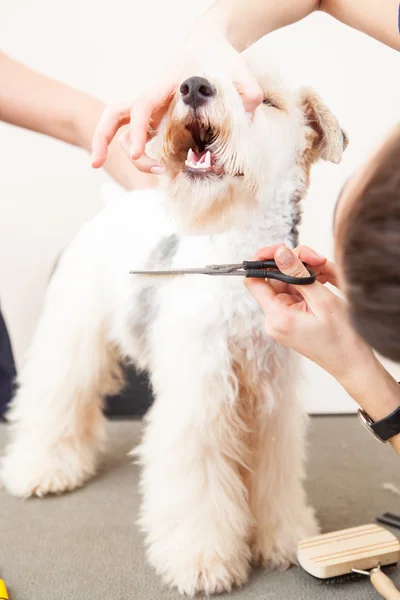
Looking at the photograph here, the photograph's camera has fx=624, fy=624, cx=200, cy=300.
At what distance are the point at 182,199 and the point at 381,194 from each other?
0.36 m

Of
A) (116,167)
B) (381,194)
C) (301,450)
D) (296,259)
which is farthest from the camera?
(116,167)

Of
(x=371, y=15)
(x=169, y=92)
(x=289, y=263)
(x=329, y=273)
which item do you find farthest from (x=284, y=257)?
(x=371, y=15)

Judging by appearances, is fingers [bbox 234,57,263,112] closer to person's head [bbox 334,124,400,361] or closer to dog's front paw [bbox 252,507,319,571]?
person's head [bbox 334,124,400,361]

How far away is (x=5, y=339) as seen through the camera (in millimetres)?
1387

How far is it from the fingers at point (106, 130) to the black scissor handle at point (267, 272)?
23 centimetres

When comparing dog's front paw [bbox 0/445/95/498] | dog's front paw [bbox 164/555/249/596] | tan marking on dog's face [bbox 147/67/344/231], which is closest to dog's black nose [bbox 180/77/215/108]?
tan marking on dog's face [bbox 147/67/344/231]

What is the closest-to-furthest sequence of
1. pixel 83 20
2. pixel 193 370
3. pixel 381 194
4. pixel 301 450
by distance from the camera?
pixel 381 194
pixel 193 370
pixel 301 450
pixel 83 20

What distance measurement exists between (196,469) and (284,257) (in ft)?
1.34

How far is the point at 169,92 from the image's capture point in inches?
30.5

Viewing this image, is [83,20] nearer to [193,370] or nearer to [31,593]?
[193,370]

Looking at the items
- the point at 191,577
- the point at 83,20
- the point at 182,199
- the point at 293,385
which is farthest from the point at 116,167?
the point at 191,577

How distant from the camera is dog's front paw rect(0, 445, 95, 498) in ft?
4.34

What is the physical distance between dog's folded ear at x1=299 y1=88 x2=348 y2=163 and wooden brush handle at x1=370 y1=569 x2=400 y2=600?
2.05ft

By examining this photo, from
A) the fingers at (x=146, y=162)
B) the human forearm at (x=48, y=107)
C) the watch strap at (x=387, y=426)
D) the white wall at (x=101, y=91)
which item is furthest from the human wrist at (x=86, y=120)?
the watch strap at (x=387, y=426)
